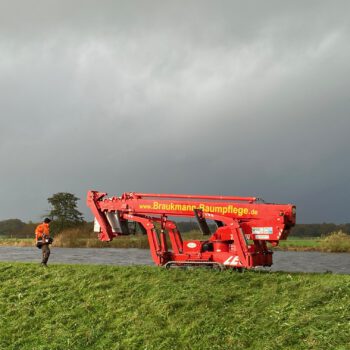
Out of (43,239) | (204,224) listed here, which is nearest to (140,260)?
(43,239)

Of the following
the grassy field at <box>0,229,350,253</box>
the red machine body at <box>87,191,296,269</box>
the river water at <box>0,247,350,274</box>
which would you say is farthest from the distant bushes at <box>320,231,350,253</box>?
the red machine body at <box>87,191,296,269</box>

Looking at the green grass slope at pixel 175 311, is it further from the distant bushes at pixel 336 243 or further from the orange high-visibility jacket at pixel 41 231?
the distant bushes at pixel 336 243

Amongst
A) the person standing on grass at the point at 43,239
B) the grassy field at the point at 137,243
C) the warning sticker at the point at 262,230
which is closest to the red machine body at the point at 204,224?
the warning sticker at the point at 262,230

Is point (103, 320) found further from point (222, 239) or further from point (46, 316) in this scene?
point (222, 239)

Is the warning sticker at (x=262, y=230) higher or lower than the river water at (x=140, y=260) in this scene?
higher

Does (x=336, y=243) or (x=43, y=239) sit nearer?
(x=43, y=239)

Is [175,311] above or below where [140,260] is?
below

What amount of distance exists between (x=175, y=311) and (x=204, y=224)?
186 inches

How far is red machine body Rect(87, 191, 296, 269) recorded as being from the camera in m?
13.9

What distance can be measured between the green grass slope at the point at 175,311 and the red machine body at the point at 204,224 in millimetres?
1170

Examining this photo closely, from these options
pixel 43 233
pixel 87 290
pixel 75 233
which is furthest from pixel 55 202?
pixel 87 290

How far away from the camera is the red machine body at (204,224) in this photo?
13.9 metres

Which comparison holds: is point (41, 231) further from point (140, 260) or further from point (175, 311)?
point (140, 260)

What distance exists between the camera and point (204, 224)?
49.6 ft
